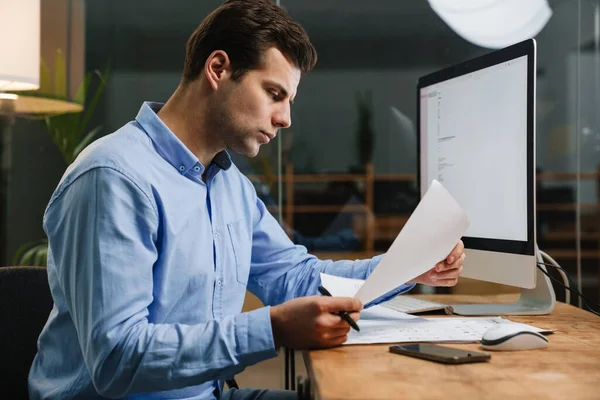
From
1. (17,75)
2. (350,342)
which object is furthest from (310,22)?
(350,342)

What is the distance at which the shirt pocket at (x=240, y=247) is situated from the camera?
128cm

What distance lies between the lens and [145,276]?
0.97 metres

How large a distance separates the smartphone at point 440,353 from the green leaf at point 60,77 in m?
2.63

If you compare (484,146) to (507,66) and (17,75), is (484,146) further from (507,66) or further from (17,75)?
(17,75)

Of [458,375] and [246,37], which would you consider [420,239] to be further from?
[246,37]

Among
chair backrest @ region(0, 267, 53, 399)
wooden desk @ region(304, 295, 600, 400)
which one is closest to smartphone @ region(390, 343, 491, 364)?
wooden desk @ region(304, 295, 600, 400)

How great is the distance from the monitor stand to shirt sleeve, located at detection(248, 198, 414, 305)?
237 millimetres

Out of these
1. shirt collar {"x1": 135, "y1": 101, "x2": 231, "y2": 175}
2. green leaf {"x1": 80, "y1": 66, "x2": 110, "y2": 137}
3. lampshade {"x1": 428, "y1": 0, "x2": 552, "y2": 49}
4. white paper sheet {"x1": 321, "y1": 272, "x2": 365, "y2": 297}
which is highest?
lampshade {"x1": 428, "y1": 0, "x2": 552, "y2": 49}

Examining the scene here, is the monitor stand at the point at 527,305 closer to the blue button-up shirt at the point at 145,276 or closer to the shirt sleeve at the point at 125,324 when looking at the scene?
the blue button-up shirt at the point at 145,276

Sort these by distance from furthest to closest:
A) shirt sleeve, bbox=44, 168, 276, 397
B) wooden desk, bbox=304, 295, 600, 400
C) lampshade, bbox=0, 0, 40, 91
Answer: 1. lampshade, bbox=0, 0, 40, 91
2. shirt sleeve, bbox=44, 168, 276, 397
3. wooden desk, bbox=304, 295, 600, 400

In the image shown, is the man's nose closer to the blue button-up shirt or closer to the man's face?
the man's face

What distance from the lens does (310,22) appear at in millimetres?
3215

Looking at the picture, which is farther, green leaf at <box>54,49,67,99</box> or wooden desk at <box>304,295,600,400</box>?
green leaf at <box>54,49,67,99</box>

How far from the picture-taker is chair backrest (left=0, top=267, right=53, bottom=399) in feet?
4.12
